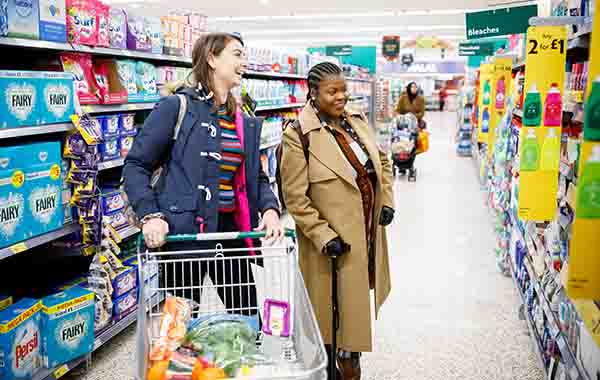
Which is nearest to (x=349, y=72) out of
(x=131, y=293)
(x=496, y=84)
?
(x=496, y=84)

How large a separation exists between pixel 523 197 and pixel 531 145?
0.82 ft

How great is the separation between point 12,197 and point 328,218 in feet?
5.02

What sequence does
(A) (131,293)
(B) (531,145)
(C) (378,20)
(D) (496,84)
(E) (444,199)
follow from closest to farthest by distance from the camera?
1. (B) (531,145)
2. (A) (131,293)
3. (D) (496,84)
4. (E) (444,199)
5. (C) (378,20)

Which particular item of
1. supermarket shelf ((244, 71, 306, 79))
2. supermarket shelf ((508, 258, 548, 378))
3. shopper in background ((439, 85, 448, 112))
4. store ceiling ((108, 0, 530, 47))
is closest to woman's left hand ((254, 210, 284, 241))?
supermarket shelf ((508, 258, 548, 378))

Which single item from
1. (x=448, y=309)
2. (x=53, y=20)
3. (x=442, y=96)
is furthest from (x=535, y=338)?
(x=442, y=96)

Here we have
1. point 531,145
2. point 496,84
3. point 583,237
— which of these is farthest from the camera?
point 496,84

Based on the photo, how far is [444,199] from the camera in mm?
8664

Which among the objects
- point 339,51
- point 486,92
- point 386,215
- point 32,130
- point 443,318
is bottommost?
point 443,318

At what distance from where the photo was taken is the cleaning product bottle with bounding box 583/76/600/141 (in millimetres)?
1398

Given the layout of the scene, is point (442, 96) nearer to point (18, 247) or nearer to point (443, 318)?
point (443, 318)

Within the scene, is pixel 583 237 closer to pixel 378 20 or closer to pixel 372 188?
pixel 372 188

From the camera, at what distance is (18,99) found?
2.83m

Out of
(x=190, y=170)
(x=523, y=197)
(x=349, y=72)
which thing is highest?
(x=349, y=72)

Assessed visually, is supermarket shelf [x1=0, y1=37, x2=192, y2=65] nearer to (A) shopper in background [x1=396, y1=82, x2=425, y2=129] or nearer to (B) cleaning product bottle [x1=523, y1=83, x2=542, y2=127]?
(B) cleaning product bottle [x1=523, y1=83, x2=542, y2=127]
